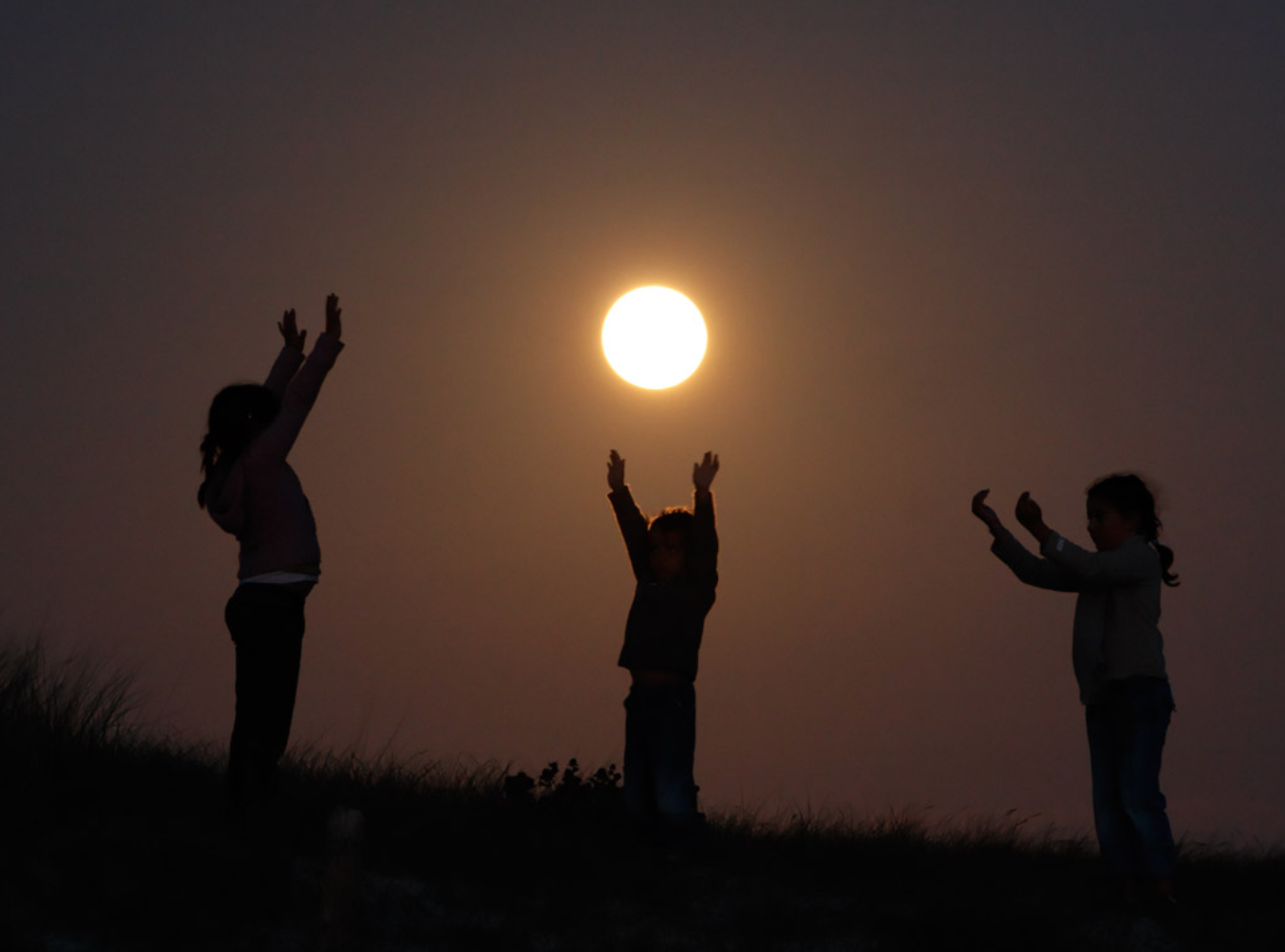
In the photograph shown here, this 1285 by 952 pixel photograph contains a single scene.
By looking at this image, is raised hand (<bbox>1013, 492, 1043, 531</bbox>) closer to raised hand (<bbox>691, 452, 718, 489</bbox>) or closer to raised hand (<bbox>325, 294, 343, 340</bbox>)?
raised hand (<bbox>691, 452, 718, 489</bbox>)

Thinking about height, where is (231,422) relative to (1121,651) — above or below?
above

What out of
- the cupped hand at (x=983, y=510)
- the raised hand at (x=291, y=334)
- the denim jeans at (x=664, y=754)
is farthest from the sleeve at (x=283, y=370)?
the cupped hand at (x=983, y=510)

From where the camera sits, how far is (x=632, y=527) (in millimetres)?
9172

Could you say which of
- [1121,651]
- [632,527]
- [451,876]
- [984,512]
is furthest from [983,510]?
[451,876]

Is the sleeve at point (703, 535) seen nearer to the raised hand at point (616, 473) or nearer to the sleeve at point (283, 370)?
the raised hand at point (616, 473)

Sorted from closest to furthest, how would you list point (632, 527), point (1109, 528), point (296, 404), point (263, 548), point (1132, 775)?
point (263, 548) → point (296, 404) → point (1132, 775) → point (1109, 528) → point (632, 527)

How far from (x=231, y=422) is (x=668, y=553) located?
263 centimetres

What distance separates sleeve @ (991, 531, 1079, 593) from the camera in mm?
8430

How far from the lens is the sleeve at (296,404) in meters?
7.79

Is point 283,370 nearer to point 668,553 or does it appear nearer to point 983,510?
point 668,553

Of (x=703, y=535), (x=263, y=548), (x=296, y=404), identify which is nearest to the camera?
(x=263, y=548)

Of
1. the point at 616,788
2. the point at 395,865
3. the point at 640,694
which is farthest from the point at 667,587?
the point at 395,865

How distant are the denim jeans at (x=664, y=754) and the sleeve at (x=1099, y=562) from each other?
222 cm

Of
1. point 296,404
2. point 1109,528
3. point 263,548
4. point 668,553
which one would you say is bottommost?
point 263,548
